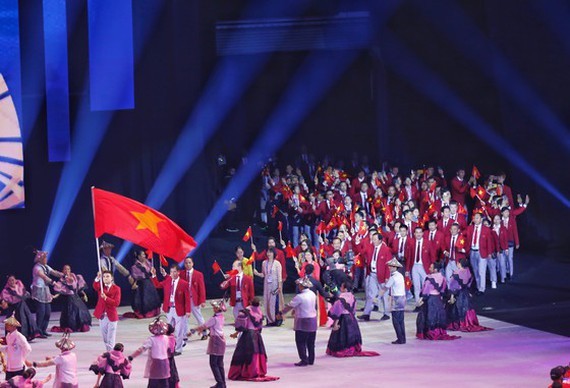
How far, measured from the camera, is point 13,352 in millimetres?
14703

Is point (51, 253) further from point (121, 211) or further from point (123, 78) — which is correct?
point (121, 211)

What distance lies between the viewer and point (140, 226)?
16.3 m

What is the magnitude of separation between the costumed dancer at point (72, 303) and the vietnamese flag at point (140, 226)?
3.98 meters

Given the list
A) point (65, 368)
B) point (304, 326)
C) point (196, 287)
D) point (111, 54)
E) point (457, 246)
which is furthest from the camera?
point (111, 54)

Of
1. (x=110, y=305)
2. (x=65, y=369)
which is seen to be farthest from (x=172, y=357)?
(x=110, y=305)

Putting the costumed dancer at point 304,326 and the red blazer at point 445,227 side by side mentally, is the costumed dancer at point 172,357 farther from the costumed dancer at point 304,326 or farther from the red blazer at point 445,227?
the red blazer at point 445,227

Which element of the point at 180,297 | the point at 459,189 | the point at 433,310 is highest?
the point at 459,189

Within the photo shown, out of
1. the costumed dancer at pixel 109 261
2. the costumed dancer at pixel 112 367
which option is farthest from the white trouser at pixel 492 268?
the costumed dancer at pixel 112 367

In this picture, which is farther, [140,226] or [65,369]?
[140,226]

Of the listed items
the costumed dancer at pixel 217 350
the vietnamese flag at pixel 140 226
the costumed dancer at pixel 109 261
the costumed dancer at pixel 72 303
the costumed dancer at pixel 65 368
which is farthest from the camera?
the costumed dancer at pixel 109 261

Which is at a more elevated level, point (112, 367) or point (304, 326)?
point (304, 326)

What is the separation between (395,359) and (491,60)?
506 inches

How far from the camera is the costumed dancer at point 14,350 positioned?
48.0ft

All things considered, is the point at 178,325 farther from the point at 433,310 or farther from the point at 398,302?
the point at 433,310
